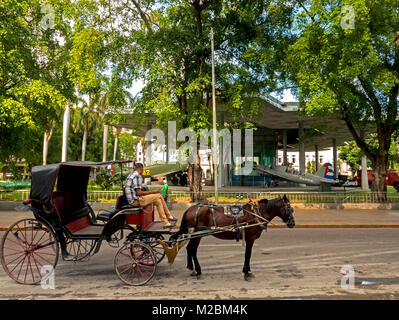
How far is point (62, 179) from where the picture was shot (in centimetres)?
715

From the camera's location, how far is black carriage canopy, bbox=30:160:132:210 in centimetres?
588

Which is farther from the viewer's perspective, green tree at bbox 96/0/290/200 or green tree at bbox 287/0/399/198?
green tree at bbox 96/0/290/200

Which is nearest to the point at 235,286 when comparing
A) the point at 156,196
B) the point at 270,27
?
the point at 156,196

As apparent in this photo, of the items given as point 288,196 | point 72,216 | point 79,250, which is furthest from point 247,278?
point 288,196

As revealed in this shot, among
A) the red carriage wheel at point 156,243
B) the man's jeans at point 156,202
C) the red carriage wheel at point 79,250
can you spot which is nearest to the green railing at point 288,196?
the red carriage wheel at point 79,250

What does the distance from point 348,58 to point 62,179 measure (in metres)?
14.5

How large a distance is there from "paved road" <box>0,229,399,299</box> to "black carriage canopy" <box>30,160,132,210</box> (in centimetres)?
157

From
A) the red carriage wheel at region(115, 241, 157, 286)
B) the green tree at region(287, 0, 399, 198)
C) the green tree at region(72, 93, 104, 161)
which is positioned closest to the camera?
the red carriage wheel at region(115, 241, 157, 286)

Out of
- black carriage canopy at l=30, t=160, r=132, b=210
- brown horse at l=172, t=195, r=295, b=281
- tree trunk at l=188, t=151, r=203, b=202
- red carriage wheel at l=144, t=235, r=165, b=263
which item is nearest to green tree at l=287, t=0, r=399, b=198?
tree trunk at l=188, t=151, r=203, b=202

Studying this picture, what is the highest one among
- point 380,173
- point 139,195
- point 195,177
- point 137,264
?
point 380,173

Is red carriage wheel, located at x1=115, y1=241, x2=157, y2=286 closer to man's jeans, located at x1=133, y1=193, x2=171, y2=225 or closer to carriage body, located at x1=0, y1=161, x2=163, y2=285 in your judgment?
carriage body, located at x1=0, y1=161, x2=163, y2=285

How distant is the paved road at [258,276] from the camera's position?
16.8 ft

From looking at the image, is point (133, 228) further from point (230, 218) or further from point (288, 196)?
point (288, 196)

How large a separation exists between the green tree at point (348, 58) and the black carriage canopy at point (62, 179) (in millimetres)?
12197
